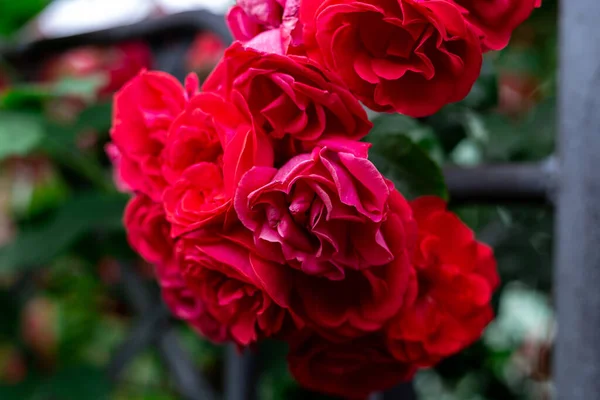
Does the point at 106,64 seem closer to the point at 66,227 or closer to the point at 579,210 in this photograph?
the point at 66,227

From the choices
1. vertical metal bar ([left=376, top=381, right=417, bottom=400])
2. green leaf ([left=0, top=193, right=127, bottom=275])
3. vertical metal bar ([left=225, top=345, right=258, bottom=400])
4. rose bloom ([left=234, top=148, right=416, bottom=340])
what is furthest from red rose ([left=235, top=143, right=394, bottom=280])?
green leaf ([left=0, top=193, right=127, bottom=275])

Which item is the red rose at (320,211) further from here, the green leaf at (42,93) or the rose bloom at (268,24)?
the green leaf at (42,93)

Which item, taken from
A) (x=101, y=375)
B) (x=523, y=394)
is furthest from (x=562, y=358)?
(x=101, y=375)

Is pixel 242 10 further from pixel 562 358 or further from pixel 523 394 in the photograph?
pixel 523 394

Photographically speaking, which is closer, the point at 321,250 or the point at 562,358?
the point at 321,250

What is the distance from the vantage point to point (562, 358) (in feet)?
1.31

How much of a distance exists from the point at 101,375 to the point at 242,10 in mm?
669

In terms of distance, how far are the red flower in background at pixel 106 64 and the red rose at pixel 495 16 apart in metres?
0.52

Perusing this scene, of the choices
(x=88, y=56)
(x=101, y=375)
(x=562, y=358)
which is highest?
(x=562, y=358)

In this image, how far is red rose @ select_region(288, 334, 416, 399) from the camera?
32cm

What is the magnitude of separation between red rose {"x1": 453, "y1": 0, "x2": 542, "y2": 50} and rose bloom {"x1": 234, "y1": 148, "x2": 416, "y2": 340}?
0.09 metres

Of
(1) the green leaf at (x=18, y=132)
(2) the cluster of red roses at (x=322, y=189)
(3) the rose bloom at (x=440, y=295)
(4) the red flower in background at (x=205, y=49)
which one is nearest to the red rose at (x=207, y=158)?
(2) the cluster of red roses at (x=322, y=189)

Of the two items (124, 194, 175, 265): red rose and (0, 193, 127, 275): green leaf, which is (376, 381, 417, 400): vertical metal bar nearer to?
(124, 194, 175, 265): red rose

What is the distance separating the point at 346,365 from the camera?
328 millimetres
